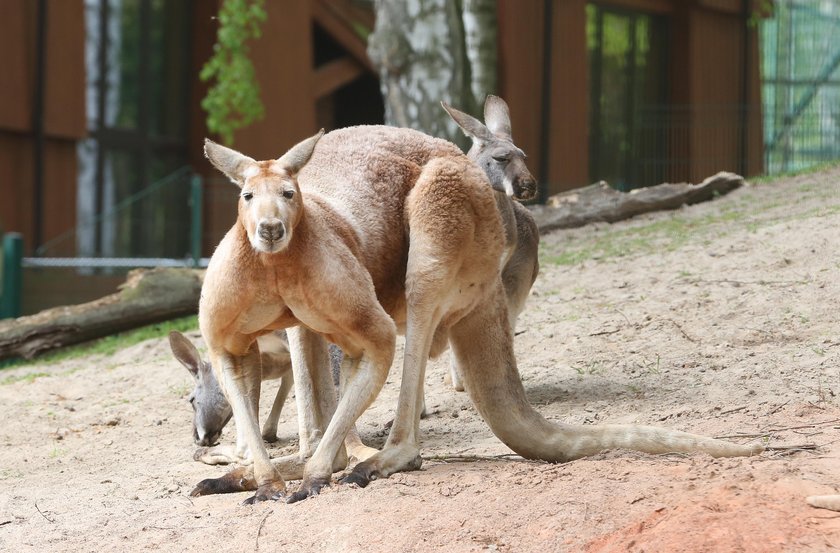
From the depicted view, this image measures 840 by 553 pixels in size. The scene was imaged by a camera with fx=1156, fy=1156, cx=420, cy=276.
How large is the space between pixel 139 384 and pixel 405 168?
321 centimetres

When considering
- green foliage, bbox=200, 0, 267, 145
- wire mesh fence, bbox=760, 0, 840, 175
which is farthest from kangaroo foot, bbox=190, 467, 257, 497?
wire mesh fence, bbox=760, 0, 840, 175

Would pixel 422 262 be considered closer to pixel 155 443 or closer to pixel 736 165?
pixel 155 443

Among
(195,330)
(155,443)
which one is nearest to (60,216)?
(195,330)

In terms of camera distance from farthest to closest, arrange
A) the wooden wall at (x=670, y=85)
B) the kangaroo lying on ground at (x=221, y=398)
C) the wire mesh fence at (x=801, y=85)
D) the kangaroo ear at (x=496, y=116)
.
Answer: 1. the wire mesh fence at (x=801, y=85)
2. the wooden wall at (x=670, y=85)
3. the kangaroo ear at (x=496, y=116)
4. the kangaroo lying on ground at (x=221, y=398)

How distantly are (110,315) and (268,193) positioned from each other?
5604 mm

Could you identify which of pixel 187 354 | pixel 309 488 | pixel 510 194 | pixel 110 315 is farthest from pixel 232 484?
pixel 110 315

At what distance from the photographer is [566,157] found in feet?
50.5

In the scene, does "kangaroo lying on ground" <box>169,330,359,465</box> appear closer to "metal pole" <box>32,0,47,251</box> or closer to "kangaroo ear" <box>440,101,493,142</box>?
"kangaroo ear" <box>440,101,493,142</box>

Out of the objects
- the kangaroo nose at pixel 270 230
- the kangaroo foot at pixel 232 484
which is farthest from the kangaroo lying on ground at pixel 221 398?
the kangaroo nose at pixel 270 230

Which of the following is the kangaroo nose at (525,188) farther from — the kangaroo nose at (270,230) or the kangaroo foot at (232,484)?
the kangaroo nose at (270,230)

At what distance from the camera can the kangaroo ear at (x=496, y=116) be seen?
682 centimetres

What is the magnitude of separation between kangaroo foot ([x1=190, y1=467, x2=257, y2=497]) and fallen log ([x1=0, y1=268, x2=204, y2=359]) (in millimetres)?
4978

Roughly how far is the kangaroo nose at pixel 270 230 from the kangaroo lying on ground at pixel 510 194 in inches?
95.8

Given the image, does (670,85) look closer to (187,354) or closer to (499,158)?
(499,158)
